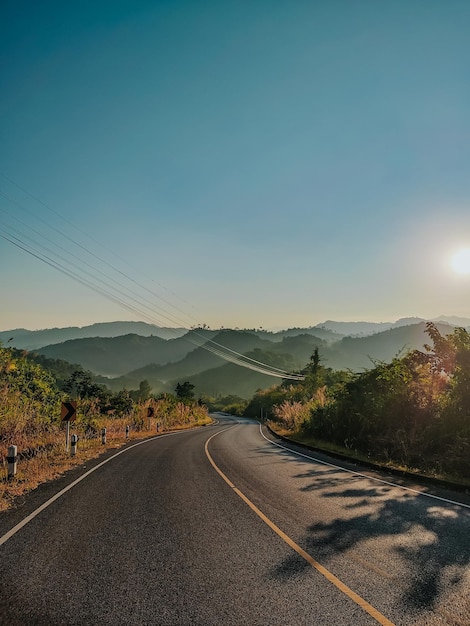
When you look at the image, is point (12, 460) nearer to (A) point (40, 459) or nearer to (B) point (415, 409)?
(A) point (40, 459)

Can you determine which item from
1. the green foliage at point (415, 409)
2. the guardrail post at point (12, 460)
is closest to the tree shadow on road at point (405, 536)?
the green foliage at point (415, 409)

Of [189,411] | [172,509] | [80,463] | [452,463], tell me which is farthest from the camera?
[189,411]

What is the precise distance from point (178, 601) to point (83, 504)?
4.75 m

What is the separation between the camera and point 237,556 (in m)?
5.22

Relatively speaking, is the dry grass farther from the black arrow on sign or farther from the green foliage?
the green foliage

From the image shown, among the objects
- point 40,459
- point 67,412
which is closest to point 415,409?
point 67,412

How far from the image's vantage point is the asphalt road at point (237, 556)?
3875 mm

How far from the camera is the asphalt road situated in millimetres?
3875

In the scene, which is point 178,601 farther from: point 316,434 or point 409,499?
point 316,434

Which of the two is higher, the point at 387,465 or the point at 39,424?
the point at 39,424

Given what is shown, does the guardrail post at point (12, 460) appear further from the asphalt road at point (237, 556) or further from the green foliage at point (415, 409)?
the green foliage at point (415, 409)

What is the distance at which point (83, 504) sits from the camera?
8008mm

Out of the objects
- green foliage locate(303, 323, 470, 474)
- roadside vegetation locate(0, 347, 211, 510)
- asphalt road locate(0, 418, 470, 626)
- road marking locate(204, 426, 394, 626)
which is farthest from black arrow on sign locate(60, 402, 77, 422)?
green foliage locate(303, 323, 470, 474)

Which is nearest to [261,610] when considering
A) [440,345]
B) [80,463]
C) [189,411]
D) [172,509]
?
[172,509]
